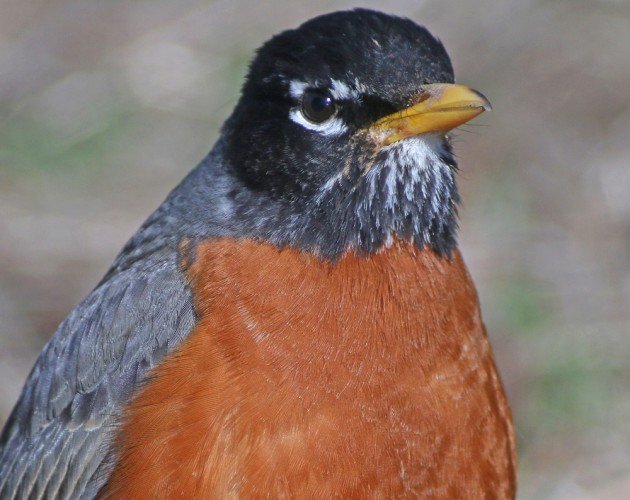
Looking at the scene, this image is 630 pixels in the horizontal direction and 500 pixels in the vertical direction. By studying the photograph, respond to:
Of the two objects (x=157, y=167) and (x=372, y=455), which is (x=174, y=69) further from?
(x=372, y=455)

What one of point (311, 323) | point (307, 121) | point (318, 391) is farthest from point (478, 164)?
point (318, 391)

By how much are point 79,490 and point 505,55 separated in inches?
225

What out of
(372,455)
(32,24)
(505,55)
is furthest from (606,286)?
(32,24)

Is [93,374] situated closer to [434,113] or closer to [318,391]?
[318,391]

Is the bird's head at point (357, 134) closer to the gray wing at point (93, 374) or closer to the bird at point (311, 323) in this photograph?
the bird at point (311, 323)

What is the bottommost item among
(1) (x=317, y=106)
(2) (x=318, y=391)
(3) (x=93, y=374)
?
(2) (x=318, y=391)

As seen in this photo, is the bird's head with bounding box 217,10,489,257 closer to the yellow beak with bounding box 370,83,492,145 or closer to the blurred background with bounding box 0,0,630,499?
the yellow beak with bounding box 370,83,492,145

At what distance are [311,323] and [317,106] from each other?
756mm

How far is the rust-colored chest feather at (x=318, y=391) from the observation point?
3539 millimetres

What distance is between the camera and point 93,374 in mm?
4016

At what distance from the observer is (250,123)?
407 centimetres

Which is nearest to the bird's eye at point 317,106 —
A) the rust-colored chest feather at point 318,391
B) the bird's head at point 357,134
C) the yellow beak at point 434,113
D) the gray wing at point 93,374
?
the bird's head at point 357,134

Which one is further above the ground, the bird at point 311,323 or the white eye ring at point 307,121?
the white eye ring at point 307,121

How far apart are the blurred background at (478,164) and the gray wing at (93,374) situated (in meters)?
1.99
